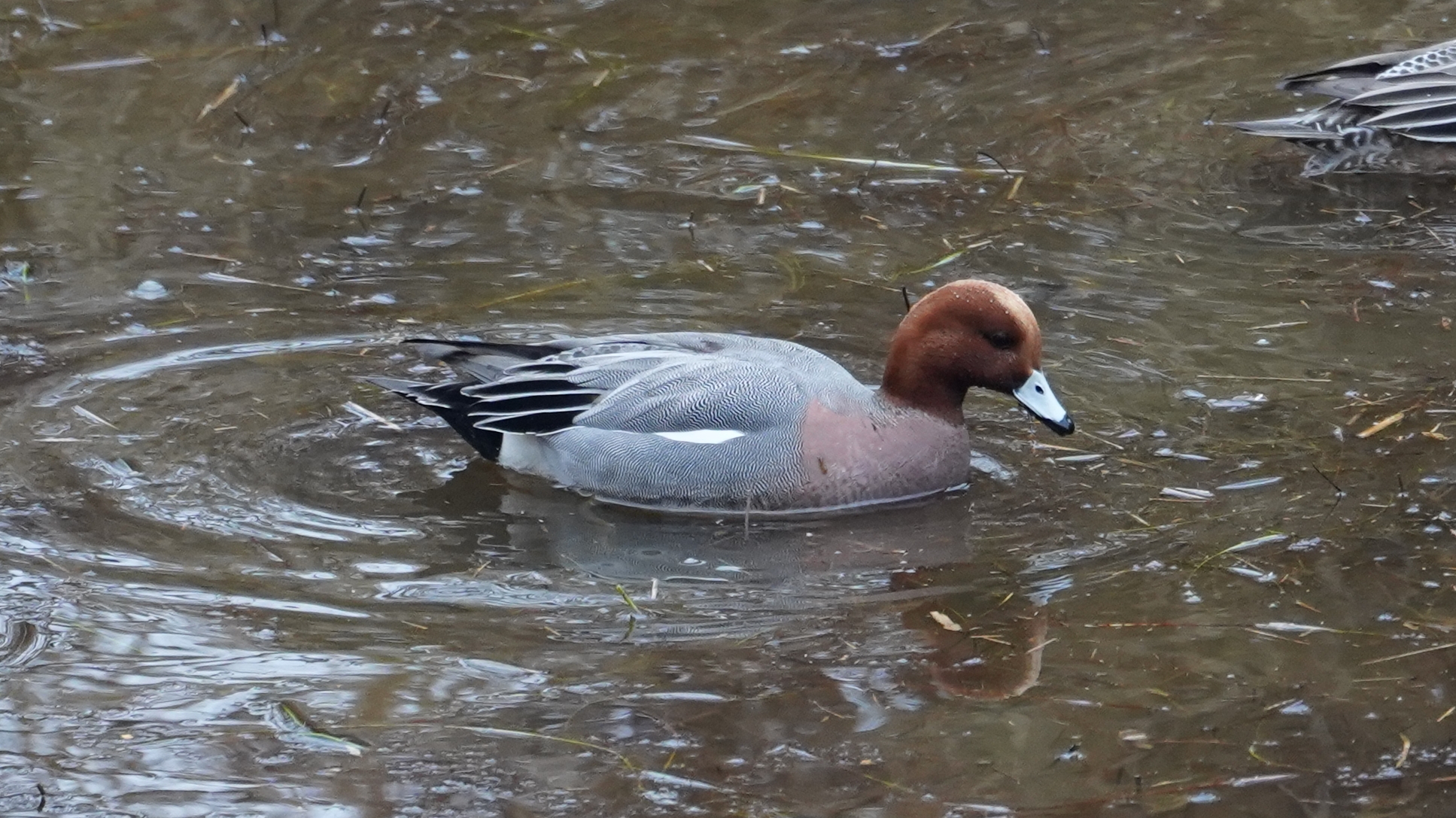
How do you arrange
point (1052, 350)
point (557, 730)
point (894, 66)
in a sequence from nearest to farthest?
point (557, 730) < point (1052, 350) < point (894, 66)

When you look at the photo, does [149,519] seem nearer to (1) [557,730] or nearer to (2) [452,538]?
(2) [452,538]

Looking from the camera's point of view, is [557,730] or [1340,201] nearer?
[557,730]

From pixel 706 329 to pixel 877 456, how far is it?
113 centimetres

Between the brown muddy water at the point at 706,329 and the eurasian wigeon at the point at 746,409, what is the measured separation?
130mm

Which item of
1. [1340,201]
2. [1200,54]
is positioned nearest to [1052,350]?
[1340,201]

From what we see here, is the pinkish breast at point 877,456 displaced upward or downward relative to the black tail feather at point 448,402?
downward

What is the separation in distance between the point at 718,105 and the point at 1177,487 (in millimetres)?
3818

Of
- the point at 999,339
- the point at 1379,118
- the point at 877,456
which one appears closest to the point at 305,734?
the point at 877,456

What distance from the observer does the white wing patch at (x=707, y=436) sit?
562 cm

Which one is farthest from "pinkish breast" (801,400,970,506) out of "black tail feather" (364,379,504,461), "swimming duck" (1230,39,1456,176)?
"swimming duck" (1230,39,1456,176)

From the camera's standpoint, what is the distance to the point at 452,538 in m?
5.34

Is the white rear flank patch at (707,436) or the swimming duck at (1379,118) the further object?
the swimming duck at (1379,118)

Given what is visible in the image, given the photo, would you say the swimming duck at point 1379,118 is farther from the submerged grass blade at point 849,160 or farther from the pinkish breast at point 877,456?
the pinkish breast at point 877,456

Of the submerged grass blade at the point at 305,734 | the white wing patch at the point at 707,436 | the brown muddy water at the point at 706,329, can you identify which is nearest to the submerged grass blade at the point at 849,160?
the brown muddy water at the point at 706,329
